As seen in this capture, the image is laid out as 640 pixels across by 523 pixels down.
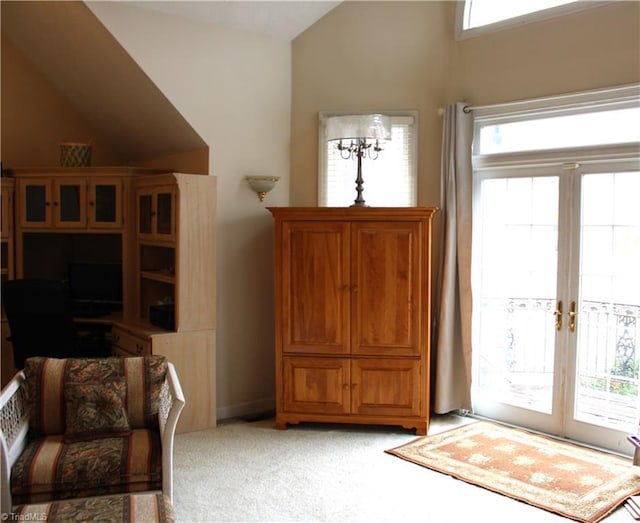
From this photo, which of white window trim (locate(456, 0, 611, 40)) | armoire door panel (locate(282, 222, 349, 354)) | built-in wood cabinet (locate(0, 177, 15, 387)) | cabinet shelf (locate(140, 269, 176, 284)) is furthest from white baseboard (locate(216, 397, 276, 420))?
white window trim (locate(456, 0, 611, 40))

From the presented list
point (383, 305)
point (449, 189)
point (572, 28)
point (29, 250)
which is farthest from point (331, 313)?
point (29, 250)

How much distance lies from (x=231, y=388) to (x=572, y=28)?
3.41 m

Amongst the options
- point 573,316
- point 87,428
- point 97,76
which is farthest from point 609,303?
point 97,76

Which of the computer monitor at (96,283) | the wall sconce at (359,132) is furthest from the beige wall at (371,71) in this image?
the computer monitor at (96,283)

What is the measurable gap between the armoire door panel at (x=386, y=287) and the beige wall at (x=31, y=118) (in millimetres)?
2783

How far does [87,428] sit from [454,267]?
2712 mm

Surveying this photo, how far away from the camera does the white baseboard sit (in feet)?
15.8

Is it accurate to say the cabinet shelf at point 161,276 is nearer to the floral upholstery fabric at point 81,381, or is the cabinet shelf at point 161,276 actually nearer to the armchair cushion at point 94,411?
the floral upholstery fabric at point 81,381

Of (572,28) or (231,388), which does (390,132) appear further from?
(231,388)

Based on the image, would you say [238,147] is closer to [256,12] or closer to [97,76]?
[256,12]

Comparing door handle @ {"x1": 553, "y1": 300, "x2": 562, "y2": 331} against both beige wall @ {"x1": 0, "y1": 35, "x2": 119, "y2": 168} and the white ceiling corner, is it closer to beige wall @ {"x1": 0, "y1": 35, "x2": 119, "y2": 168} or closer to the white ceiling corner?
the white ceiling corner

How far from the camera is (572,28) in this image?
410cm

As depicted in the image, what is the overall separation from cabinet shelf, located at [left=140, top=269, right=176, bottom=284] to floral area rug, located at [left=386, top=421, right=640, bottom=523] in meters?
1.90

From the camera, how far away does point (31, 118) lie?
538 centimetres
